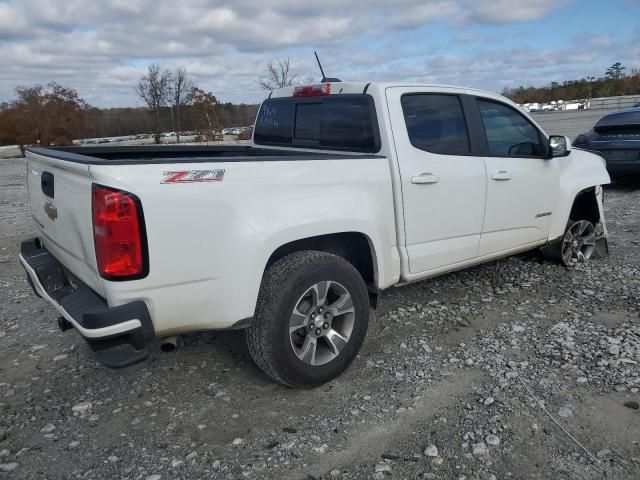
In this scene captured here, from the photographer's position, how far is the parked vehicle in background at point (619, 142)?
29.6 feet

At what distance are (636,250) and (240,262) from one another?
17.4ft

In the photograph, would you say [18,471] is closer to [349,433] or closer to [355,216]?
[349,433]

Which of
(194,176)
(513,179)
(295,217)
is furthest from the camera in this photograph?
(513,179)

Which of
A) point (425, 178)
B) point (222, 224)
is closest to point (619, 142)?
point (425, 178)

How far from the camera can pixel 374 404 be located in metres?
3.03

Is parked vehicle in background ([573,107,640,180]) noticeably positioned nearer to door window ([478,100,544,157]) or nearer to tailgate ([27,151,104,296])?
door window ([478,100,544,157])

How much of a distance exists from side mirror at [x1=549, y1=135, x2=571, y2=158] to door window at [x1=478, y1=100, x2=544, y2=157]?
85 millimetres

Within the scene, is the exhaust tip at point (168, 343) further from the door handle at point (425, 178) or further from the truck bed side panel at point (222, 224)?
the door handle at point (425, 178)

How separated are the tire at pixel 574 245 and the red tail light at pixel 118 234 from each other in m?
4.08

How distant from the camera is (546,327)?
3.99 m

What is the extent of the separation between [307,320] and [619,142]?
27.6ft

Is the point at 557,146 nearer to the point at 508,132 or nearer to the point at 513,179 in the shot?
the point at 508,132

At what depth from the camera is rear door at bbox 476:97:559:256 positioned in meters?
4.18

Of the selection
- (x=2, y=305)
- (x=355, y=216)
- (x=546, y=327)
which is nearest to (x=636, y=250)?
(x=546, y=327)
